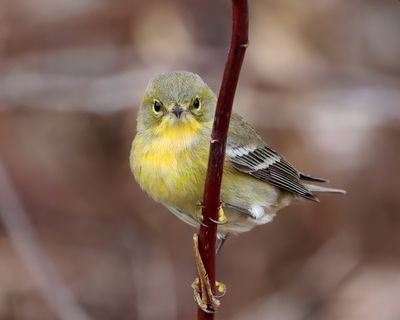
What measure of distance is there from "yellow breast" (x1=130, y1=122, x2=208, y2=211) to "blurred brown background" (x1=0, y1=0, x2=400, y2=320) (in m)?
4.00

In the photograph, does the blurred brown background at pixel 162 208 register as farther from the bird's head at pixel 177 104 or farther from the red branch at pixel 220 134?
the red branch at pixel 220 134

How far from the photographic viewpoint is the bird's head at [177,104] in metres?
→ 4.26

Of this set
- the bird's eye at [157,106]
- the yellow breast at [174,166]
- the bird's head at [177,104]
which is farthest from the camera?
the bird's eye at [157,106]

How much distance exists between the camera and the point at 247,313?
26.8 feet

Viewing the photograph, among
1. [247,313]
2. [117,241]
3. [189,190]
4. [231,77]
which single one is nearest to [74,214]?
[117,241]

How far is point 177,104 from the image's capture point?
4.30 m

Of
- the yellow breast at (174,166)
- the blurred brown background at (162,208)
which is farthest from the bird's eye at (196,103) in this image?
the blurred brown background at (162,208)

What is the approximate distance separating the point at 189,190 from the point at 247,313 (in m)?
4.39

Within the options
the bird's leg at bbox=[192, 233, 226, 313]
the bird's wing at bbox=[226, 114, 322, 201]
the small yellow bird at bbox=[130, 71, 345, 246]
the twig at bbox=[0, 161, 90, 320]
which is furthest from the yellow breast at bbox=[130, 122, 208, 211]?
the twig at bbox=[0, 161, 90, 320]

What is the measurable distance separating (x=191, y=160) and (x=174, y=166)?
0.08m

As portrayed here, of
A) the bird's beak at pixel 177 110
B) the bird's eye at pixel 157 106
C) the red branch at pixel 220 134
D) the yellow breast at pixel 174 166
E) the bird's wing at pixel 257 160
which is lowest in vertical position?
the bird's wing at pixel 257 160

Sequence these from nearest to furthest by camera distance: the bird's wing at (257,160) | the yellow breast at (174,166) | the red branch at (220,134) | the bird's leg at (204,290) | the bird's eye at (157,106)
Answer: the red branch at (220,134)
the bird's leg at (204,290)
the yellow breast at (174,166)
the bird's eye at (157,106)
the bird's wing at (257,160)

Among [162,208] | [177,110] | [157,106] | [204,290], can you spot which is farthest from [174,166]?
[162,208]

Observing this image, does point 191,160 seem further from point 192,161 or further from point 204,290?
point 204,290
